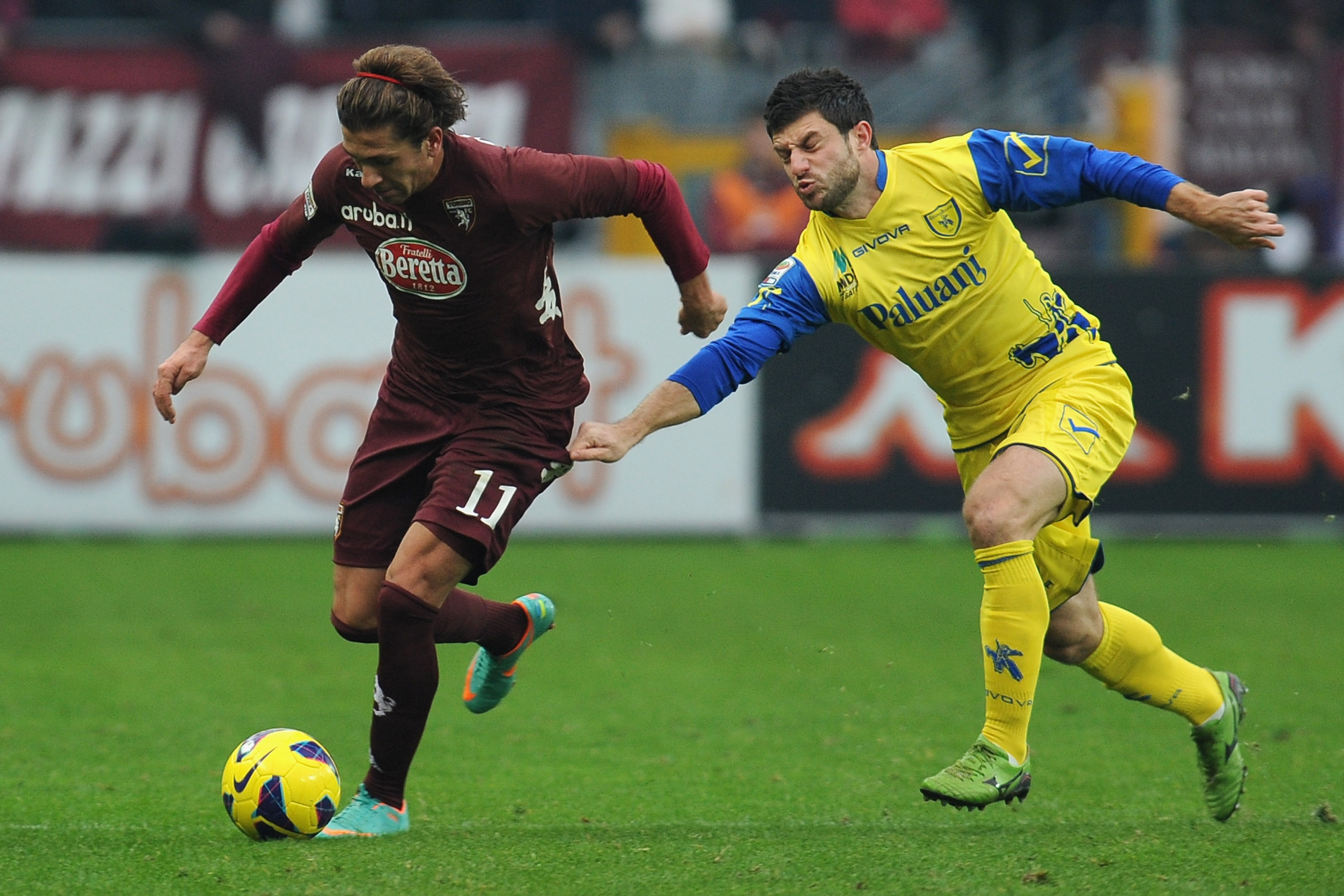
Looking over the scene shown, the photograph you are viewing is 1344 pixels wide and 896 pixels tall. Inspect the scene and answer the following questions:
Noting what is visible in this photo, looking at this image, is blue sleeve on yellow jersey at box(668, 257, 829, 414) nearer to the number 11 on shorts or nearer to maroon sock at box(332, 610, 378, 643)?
the number 11 on shorts

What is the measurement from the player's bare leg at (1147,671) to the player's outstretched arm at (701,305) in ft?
4.63

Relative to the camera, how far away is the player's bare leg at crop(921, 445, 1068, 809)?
4.84 meters

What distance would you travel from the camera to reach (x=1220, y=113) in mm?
14898

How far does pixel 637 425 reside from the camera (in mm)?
4730

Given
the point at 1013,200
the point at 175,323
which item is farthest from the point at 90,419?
the point at 1013,200

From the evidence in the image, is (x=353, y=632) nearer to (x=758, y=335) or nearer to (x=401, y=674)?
(x=401, y=674)

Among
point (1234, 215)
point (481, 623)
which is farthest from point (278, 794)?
point (1234, 215)

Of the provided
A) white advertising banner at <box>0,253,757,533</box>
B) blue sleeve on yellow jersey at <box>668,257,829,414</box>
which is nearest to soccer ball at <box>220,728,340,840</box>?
blue sleeve on yellow jersey at <box>668,257,829,414</box>

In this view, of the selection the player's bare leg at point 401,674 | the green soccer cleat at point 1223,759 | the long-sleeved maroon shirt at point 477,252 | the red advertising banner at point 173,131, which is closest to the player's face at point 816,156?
the long-sleeved maroon shirt at point 477,252

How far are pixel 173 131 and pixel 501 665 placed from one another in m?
10.9

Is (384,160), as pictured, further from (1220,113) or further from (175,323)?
(1220,113)

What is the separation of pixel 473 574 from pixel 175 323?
8.02m

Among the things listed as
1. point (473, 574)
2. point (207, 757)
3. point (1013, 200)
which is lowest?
point (207, 757)

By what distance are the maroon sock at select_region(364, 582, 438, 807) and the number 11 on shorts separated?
300 mm
